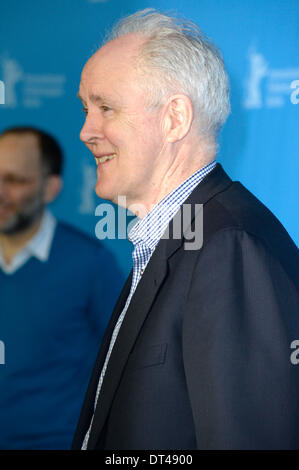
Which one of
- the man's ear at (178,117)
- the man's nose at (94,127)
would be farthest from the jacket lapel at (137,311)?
the man's nose at (94,127)

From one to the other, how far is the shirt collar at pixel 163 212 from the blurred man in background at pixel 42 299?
0.92 m

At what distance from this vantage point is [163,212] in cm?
119

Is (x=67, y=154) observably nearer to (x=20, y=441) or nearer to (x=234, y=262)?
(x=20, y=441)

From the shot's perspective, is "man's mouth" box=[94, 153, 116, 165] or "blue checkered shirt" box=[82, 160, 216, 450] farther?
"man's mouth" box=[94, 153, 116, 165]

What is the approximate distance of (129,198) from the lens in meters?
1.28

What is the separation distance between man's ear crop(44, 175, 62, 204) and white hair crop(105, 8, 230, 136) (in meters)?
0.95

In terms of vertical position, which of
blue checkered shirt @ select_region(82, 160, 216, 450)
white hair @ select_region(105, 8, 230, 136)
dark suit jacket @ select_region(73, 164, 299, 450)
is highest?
white hair @ select_region(105, 8, 230, 136)

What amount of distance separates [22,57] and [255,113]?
901 millimetres

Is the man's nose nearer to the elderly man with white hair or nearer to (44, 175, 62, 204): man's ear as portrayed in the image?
the elderly man with white hair

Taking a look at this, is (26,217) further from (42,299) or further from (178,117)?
(178,117)

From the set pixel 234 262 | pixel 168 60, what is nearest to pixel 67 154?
pixel 168 60

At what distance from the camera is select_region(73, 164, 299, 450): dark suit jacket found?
886 mm

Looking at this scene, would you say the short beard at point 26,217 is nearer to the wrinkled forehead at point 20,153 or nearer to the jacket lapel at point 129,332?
the wrinkled forehead at point 20,153

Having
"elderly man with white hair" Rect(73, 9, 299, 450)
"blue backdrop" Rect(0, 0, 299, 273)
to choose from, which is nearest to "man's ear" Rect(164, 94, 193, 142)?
"elderly man with white hair" Rect(73, 9, 299, 450)
